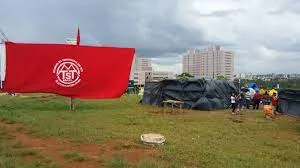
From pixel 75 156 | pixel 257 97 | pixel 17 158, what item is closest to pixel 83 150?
pixel 75 156

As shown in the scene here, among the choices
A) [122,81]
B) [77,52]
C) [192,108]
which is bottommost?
[192,108]

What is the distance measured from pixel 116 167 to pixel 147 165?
507 millimetres

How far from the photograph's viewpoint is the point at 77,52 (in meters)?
20.1

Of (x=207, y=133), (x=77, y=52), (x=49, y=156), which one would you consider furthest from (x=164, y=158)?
(x=77, y=52)

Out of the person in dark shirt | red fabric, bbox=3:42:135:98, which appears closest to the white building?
the person in dark shirt

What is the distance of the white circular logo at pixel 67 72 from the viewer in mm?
19922

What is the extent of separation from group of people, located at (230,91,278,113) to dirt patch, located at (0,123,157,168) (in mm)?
12833

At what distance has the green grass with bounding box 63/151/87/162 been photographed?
25.9 ft

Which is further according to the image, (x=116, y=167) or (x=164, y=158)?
(x=164, y=158)

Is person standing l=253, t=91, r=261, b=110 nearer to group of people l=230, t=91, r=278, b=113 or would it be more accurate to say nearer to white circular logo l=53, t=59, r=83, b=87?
group of people l=230, t=91, r=278, b=113

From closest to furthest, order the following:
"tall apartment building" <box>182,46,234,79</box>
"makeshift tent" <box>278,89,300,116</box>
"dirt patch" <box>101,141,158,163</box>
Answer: "dirt patch" <box>101,141,158,163</box>, "makeshift tent" <box>278,89,300,116</box>, "tall apartment building" <box>182,46,234,79</box>

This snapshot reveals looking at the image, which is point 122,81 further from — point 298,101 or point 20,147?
point 20,147

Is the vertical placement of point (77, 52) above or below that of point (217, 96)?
above

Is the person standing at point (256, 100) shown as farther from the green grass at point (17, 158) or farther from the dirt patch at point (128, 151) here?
the green grass at point (17, 158)
